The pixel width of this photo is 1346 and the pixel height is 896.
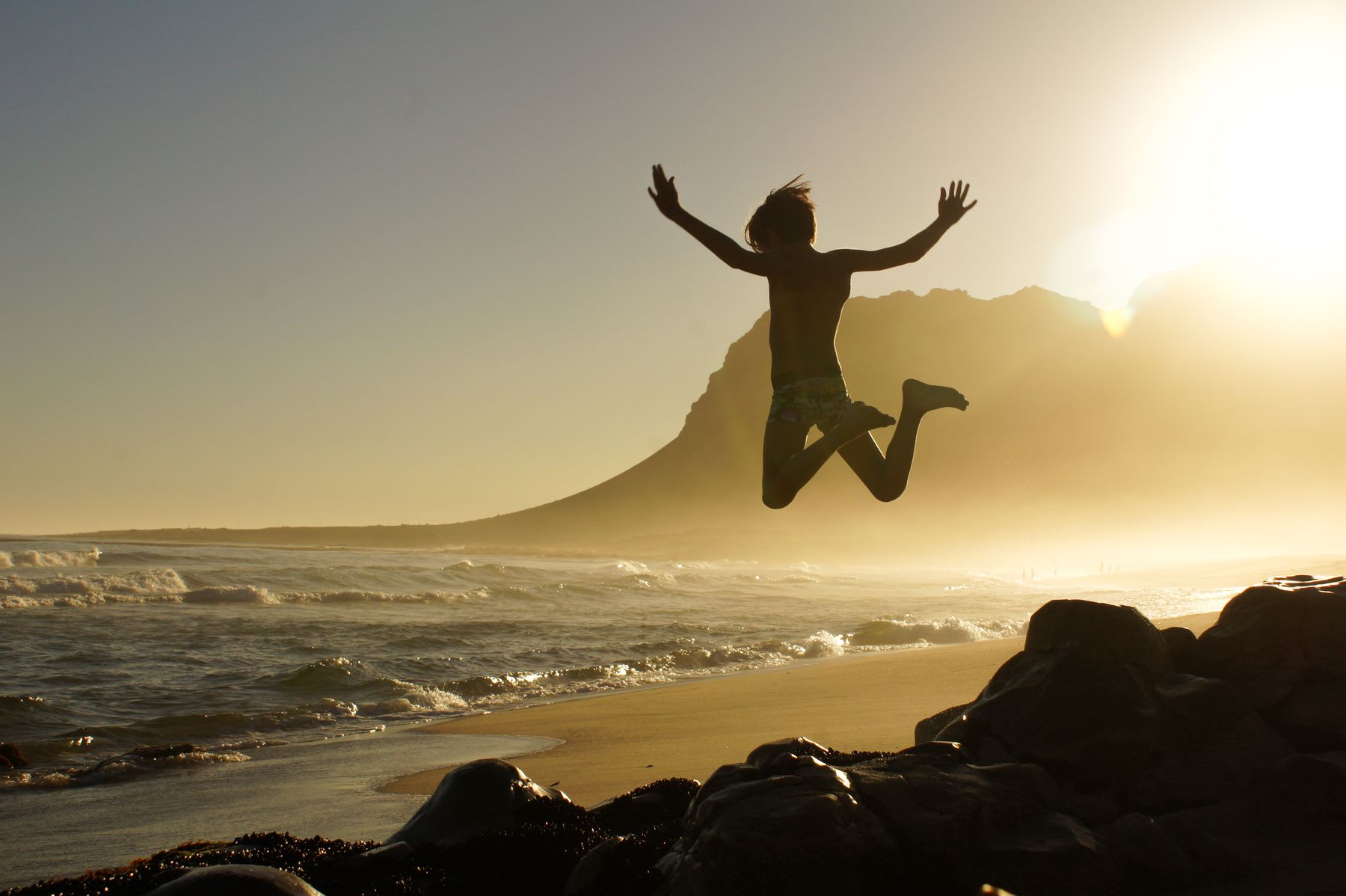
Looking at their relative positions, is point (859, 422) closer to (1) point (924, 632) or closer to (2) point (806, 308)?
(2) point (806, 308)

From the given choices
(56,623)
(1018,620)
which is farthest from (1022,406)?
(56,623)

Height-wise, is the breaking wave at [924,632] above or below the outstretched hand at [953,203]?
below

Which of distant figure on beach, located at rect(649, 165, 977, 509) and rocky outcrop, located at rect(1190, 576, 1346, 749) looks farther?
→ distant figure on beach, located at rect(649, 165, 977, 509)

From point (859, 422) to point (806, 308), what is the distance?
655mm

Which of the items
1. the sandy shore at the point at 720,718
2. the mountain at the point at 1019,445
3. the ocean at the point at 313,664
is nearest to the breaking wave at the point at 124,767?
the ocean at the point at 313,664

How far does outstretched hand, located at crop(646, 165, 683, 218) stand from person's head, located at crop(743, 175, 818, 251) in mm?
550

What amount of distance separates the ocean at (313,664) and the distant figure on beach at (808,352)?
2847mm

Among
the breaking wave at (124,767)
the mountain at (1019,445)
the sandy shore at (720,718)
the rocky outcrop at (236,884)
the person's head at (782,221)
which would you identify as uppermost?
the mountain at (1019,445)

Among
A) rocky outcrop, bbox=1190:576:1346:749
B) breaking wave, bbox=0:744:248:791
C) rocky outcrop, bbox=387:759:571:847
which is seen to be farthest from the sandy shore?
rocky outcrop, bbox=1190:576:1346:749

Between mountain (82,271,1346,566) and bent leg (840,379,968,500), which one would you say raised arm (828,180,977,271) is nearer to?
bent leg (840,379,968,500)

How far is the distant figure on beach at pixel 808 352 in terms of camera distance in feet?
16.4

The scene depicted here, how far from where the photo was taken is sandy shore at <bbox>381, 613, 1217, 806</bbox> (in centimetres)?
694

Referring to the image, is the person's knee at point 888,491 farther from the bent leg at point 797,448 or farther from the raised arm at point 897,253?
the raised arm at point 897,253

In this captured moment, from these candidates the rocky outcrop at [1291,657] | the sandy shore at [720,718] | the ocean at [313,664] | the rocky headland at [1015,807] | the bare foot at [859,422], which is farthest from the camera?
the sandy shore at [720,718]
